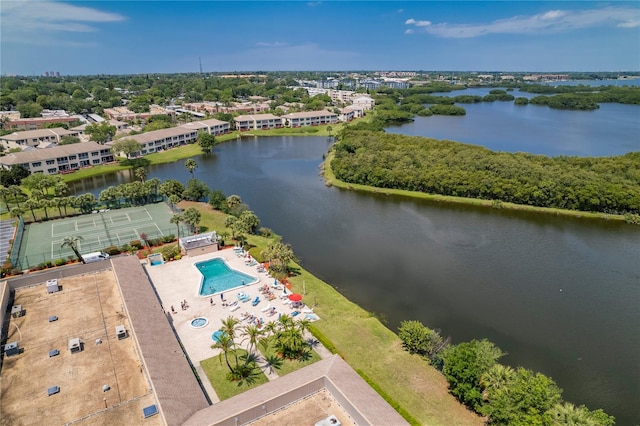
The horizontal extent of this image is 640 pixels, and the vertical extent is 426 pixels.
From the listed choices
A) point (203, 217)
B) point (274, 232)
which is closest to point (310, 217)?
point (274, 232)

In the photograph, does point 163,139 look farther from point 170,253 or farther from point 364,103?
point 364,103

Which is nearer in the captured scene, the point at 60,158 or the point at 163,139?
the point at 60,158

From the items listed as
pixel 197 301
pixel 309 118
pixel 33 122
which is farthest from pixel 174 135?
pixel 197 301

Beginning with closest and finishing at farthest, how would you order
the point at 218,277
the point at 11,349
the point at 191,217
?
the point at 11,349, the point at 218,277, the point at 191,217

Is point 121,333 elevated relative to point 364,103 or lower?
lower

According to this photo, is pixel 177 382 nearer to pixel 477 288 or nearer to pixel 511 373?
pixel 511 373

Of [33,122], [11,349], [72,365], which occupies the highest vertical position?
[33,122]
